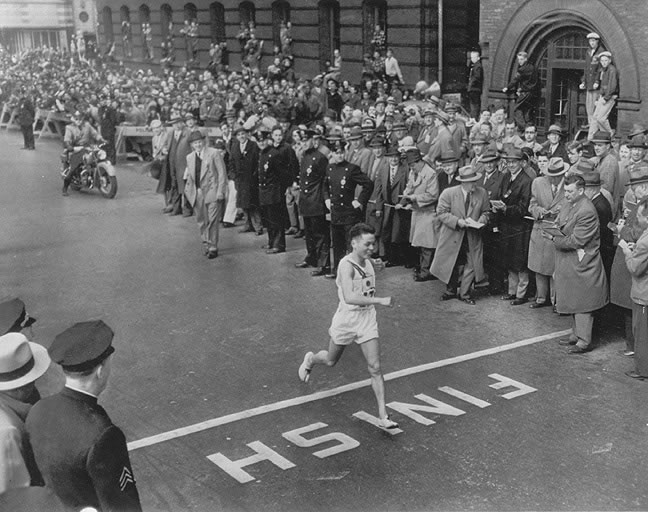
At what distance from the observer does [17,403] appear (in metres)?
4.48

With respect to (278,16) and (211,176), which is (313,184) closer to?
(211,176)

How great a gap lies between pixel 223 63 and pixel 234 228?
2008 cm

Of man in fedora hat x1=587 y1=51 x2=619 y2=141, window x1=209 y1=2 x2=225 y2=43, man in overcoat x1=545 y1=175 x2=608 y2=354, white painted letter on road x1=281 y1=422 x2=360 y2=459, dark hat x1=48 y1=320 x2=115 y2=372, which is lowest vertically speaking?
white painted letter on road x1=281 y1=422 x2=360 y2=459

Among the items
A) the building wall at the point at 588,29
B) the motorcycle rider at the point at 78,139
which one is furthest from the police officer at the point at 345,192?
the motorcycle rider at the point at 78,139

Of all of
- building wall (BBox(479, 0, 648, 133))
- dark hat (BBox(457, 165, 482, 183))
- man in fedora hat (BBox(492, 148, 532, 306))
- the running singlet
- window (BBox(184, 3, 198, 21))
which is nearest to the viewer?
the running singlet

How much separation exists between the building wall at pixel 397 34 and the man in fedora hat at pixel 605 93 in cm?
700

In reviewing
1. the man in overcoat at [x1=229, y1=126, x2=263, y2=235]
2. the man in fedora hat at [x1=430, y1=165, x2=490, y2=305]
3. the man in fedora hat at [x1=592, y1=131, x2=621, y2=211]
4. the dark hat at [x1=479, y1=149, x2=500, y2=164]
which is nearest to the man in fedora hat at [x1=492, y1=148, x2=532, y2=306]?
the dark hat at [x1=479, y1=149, x2=500, y2=164]

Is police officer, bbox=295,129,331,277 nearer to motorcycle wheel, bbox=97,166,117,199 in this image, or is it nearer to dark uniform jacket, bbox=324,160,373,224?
dark uniform jacket, bbox=324,160,373,224

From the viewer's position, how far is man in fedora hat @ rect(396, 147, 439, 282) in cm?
1245

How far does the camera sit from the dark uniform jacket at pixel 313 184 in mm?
13328

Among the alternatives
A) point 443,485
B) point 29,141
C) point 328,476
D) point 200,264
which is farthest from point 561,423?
point 29,141

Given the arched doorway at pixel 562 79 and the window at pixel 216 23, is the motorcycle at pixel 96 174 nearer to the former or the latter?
the arched doorway at pixel 562 79

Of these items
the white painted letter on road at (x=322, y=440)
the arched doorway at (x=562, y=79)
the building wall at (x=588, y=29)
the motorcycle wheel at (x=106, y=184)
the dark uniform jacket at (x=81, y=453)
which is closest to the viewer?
the dark uniform jacket at (x=81, y=453)

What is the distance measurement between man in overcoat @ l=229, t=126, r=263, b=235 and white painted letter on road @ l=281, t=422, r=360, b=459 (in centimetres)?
820
